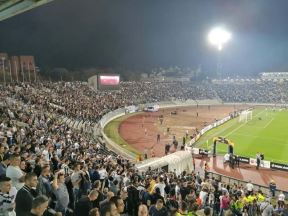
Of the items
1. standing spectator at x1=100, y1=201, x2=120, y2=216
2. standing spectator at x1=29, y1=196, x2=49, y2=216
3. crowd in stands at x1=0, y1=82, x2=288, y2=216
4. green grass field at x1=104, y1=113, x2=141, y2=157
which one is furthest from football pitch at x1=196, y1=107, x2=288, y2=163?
standing spectator at x1=29, y1=196, x2=49, y2=216

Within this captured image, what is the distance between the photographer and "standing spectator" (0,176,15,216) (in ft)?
21.1

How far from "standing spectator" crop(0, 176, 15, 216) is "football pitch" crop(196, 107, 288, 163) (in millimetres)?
31488

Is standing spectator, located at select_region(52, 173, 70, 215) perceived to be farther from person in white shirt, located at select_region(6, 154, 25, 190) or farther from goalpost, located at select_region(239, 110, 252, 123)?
goalpost, located at select_region(239, 110, 252, 123)

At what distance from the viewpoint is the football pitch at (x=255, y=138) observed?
125ft

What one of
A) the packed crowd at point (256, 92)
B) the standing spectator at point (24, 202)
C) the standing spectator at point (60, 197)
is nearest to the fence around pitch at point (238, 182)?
the standing spectator at point (60, 197)

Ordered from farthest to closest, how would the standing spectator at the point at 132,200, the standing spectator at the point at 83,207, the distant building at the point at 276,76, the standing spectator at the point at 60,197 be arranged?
the distant building at the point at 276,76 < the standing spectator at the point at 132,200 < the standing spectator at the point at 60,197 < the standing spectator at the point at 83,207

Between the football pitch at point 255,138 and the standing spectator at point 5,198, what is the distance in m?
31.5

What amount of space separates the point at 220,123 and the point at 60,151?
Result: 140ft

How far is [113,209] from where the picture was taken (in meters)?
6.52

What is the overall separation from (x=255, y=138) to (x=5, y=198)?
Result: 138ft

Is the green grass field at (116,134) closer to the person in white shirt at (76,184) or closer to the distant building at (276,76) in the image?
the person in white shirt at (76,184)

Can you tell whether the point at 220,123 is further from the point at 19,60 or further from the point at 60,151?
the point at 19,60

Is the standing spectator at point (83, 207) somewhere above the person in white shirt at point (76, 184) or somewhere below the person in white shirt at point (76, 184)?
above

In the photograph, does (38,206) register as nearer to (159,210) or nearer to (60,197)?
(60,197)
